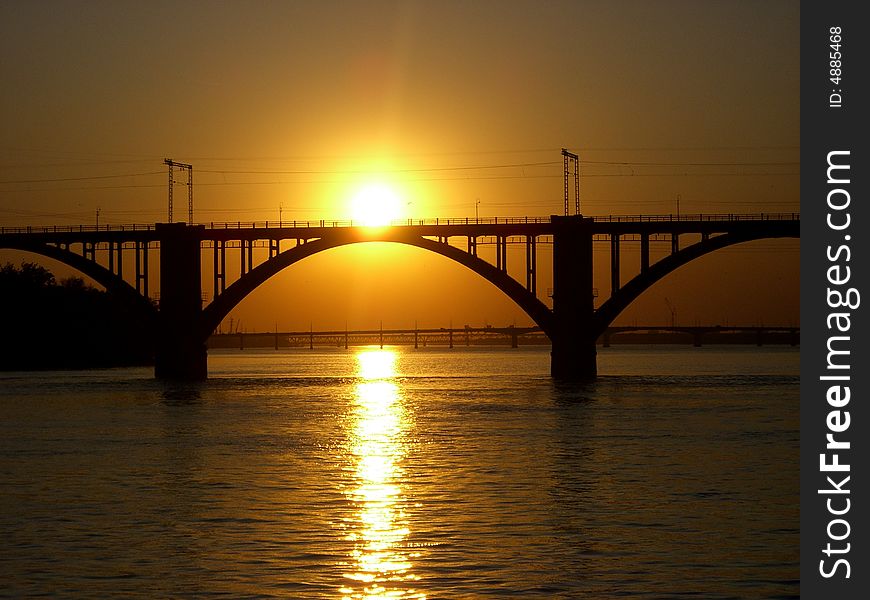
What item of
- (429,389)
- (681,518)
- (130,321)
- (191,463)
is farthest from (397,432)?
(130,321)

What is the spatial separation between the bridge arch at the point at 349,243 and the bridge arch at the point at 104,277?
193 inches

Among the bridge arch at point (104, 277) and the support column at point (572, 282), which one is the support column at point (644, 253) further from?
the bridge arch at point (104, 277)

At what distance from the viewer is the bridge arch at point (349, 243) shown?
97.8m

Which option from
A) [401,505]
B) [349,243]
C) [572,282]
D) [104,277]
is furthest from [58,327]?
[401,505]

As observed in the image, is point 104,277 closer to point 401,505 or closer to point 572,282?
point 572,282

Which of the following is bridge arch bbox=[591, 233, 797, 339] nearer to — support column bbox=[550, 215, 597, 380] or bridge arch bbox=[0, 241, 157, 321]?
support column bbox=[550, 215, 597, 380]

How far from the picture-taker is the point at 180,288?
10631cm

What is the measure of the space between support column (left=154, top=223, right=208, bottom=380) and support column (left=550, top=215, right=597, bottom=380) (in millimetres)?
28373

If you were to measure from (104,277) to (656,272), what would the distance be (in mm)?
42452

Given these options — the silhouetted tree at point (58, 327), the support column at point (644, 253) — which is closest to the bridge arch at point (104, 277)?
the silhouetted tree at point (58, 327)

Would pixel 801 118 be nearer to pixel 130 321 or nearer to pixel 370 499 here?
pixel 370 499

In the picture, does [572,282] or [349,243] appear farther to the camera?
[349,243]

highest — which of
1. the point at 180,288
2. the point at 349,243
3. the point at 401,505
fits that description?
the point at 349,243

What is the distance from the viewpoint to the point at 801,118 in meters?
26.2
